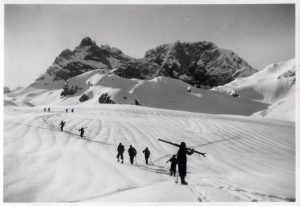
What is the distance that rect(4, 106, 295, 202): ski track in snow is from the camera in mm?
7539

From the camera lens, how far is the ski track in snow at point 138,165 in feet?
24.7

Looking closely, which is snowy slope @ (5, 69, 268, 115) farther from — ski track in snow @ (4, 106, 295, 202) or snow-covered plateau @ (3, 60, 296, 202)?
ski track in snow @ (4, 106, 295, 202)

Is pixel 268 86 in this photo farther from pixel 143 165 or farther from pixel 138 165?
pixel 138 165

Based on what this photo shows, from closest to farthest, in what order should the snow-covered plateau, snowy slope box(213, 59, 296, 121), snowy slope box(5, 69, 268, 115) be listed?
the snow-covered plateau
snowy slope box(5, 69, 268, 115)
snowy slope box(213, 59, 296, 121)

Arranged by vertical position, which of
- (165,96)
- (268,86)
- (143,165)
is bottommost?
(143,165)

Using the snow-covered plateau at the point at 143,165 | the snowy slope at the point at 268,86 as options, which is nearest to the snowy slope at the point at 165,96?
the snowy slope at the point at 268,86

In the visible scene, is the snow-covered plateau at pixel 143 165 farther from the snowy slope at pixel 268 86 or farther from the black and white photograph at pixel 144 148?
the snowy slope at pixel 268 86

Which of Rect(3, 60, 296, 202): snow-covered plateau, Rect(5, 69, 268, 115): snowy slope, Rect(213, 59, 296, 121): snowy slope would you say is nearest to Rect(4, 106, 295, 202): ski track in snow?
Rect(3, 60, 296, 202): snow-covered plateau

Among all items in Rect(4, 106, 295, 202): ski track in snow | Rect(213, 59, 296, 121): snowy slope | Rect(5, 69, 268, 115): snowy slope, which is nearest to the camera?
Rect(4, 106, 295, 202): ski track in snow

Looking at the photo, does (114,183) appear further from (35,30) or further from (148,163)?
(35,30)

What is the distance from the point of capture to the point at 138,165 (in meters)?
10.8

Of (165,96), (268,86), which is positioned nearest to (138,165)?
(165,96)

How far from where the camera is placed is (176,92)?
300 ft

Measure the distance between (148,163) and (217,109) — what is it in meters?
72.3
